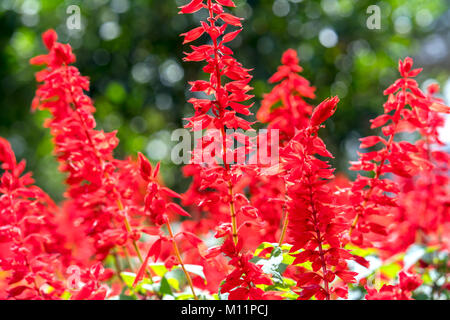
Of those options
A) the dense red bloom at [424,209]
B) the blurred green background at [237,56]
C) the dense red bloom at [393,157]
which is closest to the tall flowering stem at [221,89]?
the dense red bloom at [393,157]

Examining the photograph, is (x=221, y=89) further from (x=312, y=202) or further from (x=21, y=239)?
(x=21, y=239)

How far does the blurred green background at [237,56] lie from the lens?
5.42m

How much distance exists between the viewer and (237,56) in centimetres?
529

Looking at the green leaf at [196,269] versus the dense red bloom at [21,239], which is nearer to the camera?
the dense red bloom at [21,239]

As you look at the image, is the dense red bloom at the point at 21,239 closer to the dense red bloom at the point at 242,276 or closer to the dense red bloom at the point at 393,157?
the dense red bloom at the point at 242,276

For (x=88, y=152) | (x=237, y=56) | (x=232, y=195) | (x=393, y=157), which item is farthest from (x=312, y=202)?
(x=237, y=56)

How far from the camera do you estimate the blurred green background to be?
542 centimetres

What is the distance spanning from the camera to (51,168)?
42.7ft

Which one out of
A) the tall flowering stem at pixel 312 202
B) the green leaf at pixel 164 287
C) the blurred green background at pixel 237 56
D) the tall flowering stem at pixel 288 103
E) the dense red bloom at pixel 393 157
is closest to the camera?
the tall flowering stem at pixel 312 202

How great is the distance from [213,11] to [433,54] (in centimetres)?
992

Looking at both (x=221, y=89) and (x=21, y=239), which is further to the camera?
(x=21, y=239)

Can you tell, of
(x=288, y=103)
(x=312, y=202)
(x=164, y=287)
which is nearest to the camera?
(x=312, y=202)

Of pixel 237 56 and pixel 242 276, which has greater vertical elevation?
pixel 237 56

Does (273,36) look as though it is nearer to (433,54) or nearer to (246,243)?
(246,243)
